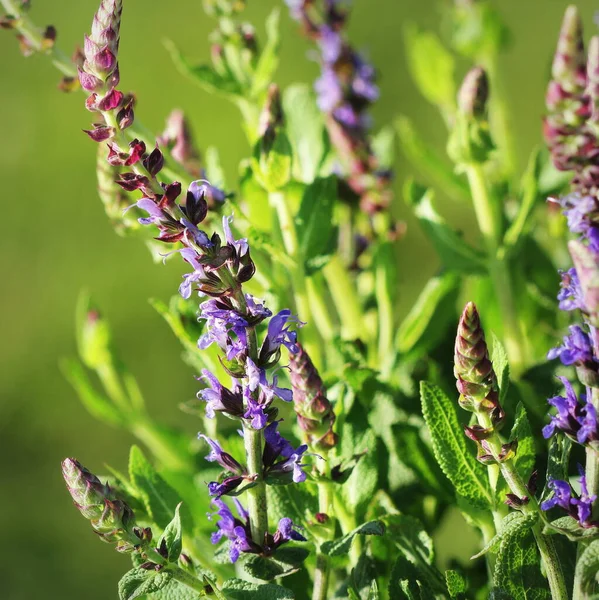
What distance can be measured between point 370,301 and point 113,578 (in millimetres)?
738

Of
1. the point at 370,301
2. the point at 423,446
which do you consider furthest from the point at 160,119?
the point at 423,446

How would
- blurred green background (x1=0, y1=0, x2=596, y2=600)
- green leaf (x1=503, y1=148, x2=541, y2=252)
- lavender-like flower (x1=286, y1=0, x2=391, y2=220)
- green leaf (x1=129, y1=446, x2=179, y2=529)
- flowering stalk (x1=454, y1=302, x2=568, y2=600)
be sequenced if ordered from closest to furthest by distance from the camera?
flowering stalk (x1=454, y1=302, x2=568, y2=600) < green leaf (x1=129, y1=446, x2=179, y2=529) < green leaf (x1=503, y1=148, x2=541, y2=252) < lavender-like flower (x1=286, y1=0, x2=391, y2=220) < blurred green background (x1=0, y1=0, x2=596, y2=600)

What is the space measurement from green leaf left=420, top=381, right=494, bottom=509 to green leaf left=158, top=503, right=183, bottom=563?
0.46 feet

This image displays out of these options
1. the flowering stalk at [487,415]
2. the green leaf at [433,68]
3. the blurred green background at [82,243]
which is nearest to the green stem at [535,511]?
the flowering stalk at [487,415]

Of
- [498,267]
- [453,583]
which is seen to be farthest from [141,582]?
[498,267]

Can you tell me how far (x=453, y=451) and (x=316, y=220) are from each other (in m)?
0.22

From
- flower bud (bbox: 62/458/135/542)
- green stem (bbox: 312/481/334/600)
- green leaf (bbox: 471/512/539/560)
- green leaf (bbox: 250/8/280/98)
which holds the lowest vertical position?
green leaf (bbox: 471/512/539/560)

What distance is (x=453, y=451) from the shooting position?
0.45 metres

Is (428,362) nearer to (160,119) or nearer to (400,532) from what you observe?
(400,532)

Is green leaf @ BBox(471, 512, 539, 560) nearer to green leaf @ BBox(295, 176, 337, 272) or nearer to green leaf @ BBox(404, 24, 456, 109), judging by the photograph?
green leaf @ BBox(295, 176, 337, 272)

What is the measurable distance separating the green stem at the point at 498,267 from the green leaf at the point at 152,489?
300mm

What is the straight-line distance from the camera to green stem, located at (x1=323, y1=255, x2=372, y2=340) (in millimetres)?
669

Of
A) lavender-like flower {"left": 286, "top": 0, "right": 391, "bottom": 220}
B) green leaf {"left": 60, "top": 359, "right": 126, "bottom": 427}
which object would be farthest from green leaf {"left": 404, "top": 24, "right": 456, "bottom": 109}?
green leaf {"left": 60, "top": 359, "right": 126, "bottom": 427}

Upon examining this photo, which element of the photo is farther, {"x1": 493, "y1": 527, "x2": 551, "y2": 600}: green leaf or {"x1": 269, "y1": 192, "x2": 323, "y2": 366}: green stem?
{"x1": 269, "y1": 192, "x2": 323, "y2": 366}: green stem
